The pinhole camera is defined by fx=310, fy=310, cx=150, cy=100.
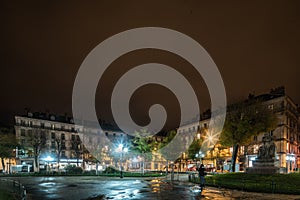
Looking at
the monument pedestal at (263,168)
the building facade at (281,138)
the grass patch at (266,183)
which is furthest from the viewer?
the building facade at (281,138)

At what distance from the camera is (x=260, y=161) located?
33.3 metres

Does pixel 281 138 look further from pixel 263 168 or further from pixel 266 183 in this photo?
pixel 266 183

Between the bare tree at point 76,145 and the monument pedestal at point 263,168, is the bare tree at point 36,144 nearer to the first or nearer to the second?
the bare tree at point 76,145

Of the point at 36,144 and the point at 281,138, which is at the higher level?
the point at 281,138

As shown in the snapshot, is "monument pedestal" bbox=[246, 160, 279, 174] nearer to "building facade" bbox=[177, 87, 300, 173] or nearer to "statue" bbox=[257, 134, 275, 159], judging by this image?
"statue" bbox=[257, 134, 275, 159]

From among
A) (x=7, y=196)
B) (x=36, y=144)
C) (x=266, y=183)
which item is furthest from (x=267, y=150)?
(x=36, y=144)

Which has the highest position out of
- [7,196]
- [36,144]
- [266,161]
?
[266,161]

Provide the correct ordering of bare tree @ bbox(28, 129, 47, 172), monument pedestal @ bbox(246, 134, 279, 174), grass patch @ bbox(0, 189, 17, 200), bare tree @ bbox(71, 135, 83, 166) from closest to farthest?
grass patch @ bbox(0, 189, 17, 200) → monument pedestal @ bbox(246, 134, 279, 174) → bare tree @ bbox(28, 129, 47, 172) → bare tree @ bbox(71, 135, 83, 166)

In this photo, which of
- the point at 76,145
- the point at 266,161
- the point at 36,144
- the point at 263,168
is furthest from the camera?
the point at 76,145

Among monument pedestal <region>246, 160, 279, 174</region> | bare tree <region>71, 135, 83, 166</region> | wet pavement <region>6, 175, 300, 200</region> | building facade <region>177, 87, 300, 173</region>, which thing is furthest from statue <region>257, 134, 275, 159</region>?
bare tree <region>71, 135, 83, 166</region>

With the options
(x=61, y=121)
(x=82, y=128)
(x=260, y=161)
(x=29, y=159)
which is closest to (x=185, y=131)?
(x=82, y=128)

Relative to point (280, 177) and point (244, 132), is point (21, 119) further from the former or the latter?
point (280, 177)

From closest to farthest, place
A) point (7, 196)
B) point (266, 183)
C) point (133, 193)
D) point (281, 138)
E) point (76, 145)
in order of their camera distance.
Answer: point (7, 196)
point (133, 193)
point (266, 183)
point (281, 138)
point (76, 145)

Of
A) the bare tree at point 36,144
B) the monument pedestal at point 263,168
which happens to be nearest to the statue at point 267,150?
the monument pedestal at point 263,168
